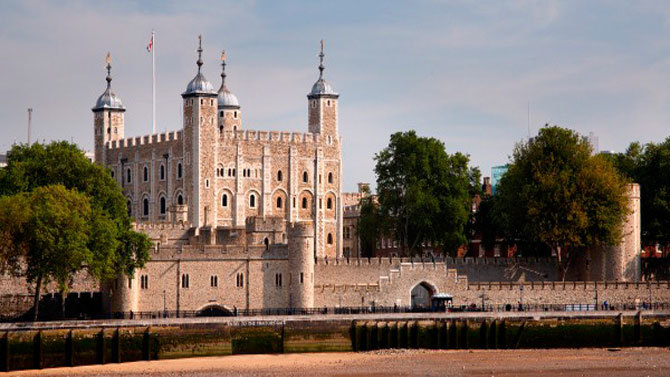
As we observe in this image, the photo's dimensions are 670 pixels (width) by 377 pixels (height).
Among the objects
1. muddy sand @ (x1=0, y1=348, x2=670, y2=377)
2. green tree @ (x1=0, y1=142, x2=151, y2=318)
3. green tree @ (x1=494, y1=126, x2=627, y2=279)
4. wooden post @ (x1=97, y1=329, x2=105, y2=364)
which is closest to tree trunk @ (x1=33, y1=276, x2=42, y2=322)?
green tree @ (x1=0, y1=142, x2=151, y2=318)

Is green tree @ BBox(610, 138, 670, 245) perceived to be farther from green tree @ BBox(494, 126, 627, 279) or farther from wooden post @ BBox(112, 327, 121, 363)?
wooden post @ BBox(112, 327, 121, 363)

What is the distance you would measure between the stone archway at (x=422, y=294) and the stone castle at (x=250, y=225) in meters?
0.09

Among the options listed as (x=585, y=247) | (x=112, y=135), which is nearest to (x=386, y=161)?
(x=585, y=247)

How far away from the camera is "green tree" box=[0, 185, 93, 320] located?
7538 cm

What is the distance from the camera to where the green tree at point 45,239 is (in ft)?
247

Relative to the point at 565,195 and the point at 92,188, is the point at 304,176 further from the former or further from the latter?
the point at 92,188

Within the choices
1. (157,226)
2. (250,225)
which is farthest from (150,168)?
(250,225)

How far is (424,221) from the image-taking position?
322 feet

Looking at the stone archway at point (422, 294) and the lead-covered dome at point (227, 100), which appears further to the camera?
the lead-covered dome at point (227, 100)

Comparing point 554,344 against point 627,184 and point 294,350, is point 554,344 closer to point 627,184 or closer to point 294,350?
point 294,350

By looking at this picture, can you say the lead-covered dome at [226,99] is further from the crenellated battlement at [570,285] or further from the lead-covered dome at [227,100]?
the crenellated battlement at [570,285]

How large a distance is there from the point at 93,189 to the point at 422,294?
1831 cm

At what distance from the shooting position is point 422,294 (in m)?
88.3

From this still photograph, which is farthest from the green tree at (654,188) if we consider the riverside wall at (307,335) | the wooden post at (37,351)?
the wooden post at (37,351)
